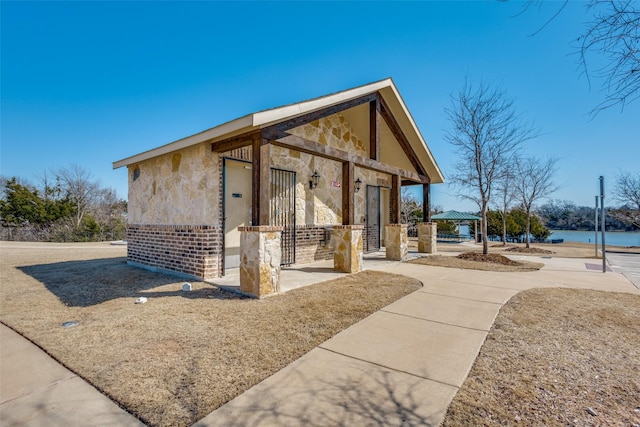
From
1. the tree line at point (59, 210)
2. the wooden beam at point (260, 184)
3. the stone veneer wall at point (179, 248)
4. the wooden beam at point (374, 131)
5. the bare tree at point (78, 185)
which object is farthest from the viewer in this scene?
the bare tree at point (78, 185)

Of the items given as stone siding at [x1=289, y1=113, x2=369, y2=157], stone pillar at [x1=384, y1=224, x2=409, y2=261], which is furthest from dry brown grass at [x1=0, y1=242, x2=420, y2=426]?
stone siding at [x1=289, y1=113, x2=369, y2=157]

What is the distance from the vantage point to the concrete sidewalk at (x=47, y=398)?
180cm

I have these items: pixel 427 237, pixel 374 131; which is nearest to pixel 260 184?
pixel 374 131

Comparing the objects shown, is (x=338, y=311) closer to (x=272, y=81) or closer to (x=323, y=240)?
(x=323, y=240)

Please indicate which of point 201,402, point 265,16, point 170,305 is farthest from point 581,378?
point 265,16

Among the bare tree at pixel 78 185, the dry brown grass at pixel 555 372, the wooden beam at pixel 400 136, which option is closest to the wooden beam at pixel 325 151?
the wooden beam at pixel 400 136

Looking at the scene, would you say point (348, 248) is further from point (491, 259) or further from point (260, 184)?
point (491, 259)

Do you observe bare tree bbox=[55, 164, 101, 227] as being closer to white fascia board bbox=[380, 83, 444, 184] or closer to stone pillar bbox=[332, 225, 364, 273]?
stone pillar bbox=[332, 225, 364, 273]

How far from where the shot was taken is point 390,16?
581 cm

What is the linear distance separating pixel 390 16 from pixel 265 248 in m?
5.39

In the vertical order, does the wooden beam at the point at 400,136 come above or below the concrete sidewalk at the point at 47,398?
above

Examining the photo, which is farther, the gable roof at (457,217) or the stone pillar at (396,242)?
the gable roof at (457,217)

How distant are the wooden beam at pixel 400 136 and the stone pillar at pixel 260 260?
550 cm

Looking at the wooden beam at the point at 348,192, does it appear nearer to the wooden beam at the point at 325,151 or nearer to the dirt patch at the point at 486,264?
the wooden beam at the point at 325,151
